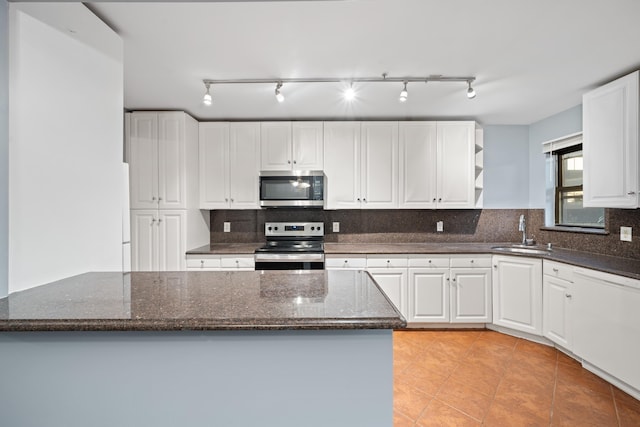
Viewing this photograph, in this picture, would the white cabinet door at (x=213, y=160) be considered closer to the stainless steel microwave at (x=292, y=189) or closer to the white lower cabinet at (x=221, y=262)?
the stainless steel microwave at (x=292, y=189)

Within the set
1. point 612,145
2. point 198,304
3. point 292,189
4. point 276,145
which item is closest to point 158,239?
point 292,189

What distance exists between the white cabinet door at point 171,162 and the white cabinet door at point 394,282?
2.21 meters

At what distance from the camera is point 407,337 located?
311cm

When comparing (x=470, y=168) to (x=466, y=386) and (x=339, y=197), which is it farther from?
(x=466, y=386)

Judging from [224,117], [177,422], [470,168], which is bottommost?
[177,422]

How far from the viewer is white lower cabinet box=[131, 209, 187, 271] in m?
3.10

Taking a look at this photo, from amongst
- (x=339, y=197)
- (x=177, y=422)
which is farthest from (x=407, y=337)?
(x=177, y=422)

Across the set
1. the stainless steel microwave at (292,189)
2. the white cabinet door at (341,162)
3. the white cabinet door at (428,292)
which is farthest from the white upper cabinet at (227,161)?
the white cabinet door at (428,292)

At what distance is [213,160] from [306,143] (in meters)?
1.10

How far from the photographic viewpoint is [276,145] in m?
3.46

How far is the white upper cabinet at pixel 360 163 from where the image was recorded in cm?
347

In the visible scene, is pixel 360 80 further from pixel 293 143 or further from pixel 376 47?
pixel 293 143

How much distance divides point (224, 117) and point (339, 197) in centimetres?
163

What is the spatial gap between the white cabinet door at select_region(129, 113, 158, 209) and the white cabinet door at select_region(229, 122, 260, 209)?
0.80 meters
